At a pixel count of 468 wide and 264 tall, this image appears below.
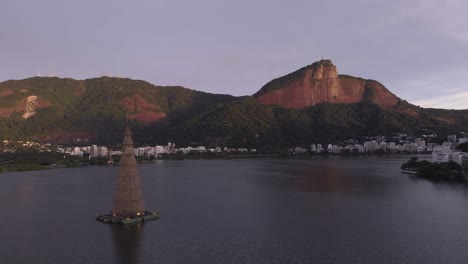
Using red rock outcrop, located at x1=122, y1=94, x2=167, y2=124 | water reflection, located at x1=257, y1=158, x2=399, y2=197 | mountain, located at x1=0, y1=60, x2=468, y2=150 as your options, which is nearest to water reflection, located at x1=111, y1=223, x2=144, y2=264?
water reflection, located at x1=257, y1=158, x2=399, y2=197

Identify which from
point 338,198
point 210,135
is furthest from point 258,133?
point 338,198

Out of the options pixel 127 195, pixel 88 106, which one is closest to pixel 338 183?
pixel 127 195

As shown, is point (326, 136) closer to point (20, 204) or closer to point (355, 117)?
point (355, 117)

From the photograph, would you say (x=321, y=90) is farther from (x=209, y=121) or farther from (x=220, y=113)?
(x=209, y=121)

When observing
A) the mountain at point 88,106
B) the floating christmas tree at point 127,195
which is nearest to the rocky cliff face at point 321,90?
the mountain at point 88,106

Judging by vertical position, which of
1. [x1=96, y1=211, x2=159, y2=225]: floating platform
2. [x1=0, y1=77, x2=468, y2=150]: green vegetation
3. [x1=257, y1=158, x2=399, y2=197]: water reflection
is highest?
[x1=0, y1=77, x2=468, y2=150]: green vegetation

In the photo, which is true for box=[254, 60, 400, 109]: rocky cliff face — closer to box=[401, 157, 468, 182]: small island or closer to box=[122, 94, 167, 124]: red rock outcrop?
box=[122, 94, 167, 124]: red rock outcrop
